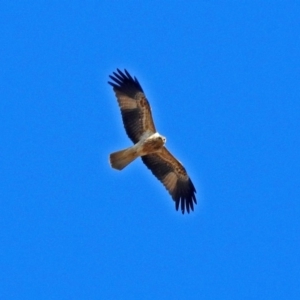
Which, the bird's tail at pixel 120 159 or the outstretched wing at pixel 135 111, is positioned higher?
the outstretched wing at pixel 135 111

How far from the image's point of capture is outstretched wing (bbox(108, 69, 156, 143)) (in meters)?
25.3

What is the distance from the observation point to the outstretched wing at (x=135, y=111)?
25266 mm

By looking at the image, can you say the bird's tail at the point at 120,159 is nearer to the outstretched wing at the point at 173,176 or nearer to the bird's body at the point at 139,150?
the bird's body at the point at 139,150

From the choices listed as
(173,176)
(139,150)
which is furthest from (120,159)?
(173,176)

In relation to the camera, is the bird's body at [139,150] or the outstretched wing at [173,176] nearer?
the bird's body at [139,150]

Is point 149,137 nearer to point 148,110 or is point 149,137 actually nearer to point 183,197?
point 148,110

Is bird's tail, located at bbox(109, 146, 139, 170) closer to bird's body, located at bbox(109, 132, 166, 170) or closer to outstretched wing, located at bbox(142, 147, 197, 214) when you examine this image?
bird's body, located at bbox(109, 132, 166, 170)

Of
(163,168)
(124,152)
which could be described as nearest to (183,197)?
(163,168)

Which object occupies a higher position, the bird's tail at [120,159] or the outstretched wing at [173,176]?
the outstretched wing at [173,176]

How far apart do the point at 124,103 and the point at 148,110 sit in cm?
53

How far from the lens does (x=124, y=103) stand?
83.3ft

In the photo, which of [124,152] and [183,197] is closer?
[124,152]

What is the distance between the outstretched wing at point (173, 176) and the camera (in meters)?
26.0

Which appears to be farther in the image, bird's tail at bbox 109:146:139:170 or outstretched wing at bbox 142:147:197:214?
outstretched wing at bbox 142:147:197:214
